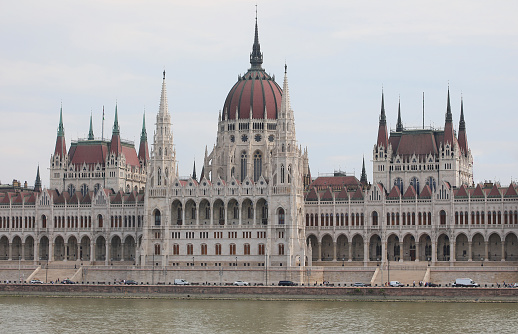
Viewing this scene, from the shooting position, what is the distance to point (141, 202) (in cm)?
16975

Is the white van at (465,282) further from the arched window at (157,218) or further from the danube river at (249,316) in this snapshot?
the arched window at (157,218)

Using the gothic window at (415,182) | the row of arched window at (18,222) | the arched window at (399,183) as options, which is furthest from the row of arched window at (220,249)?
the row of arched window at (18,222)

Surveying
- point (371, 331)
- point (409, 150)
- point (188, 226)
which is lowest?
point (371, 331)

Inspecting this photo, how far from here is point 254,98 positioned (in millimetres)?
177000

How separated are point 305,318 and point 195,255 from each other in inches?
1736

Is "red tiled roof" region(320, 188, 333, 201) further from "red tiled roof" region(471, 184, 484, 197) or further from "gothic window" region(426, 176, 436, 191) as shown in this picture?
"red tiled roof" region(471, 184, 484, 197)

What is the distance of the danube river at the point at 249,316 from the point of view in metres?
111

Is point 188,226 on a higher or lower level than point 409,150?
lower

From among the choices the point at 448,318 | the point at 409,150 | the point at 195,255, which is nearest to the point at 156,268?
the point at 195,255

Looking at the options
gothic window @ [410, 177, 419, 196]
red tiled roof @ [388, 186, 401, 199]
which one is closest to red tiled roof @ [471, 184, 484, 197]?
red tiled roof @ [388, 186, 401, 199]

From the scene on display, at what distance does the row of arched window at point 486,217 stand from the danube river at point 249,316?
27853 mm

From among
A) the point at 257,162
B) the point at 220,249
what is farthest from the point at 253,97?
the point at 220,249

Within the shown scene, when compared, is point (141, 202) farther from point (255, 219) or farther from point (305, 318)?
point (305, 318)

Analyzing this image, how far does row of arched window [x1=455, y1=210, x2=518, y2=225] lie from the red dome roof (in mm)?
34139
